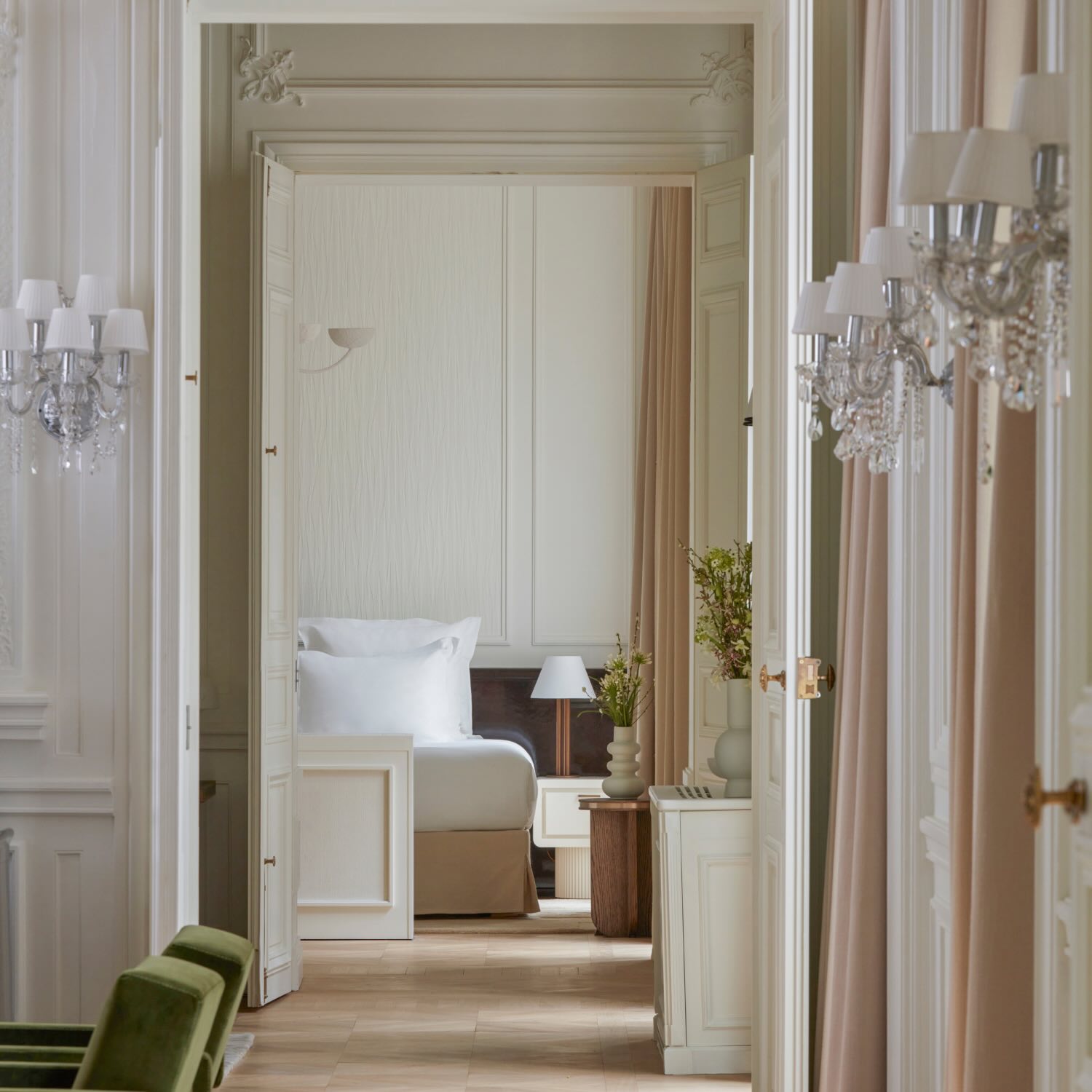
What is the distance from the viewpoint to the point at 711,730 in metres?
4.68

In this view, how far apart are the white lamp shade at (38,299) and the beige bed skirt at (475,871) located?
3.41m

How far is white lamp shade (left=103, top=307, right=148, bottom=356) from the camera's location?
330 cm

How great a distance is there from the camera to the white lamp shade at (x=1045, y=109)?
5.16 ft

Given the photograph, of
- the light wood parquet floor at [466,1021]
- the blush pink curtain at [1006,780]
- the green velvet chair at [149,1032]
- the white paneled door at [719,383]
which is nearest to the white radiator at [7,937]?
the light wood parquet floor at [466,1021]

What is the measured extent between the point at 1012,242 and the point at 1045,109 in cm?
16

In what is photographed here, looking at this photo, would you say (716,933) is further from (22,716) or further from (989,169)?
(989,169)

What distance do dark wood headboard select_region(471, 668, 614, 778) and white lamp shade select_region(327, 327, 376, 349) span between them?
1850 mm

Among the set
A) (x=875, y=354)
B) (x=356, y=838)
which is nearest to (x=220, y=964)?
(x=875, y=354)

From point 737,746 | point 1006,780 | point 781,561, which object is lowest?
point 737,746

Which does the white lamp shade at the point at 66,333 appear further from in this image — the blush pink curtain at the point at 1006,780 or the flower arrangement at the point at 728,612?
the blush pink curtain at the point at 1006,780

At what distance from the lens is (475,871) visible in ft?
19.9

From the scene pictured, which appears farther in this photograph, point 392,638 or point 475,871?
point 392,638

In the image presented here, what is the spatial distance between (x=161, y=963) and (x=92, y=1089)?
0.18m

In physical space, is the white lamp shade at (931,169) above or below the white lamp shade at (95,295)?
below
